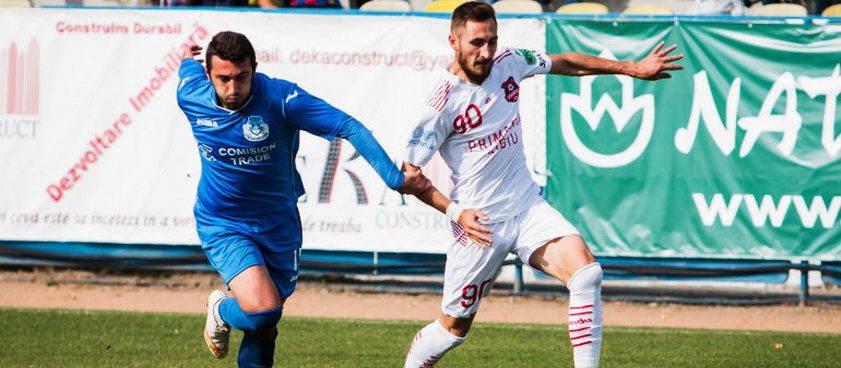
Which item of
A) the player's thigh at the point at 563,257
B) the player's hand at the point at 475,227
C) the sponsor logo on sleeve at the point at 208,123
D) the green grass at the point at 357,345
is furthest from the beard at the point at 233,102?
the green grass at the point at 357,345

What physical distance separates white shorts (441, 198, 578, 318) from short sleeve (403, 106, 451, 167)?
0.52 metres

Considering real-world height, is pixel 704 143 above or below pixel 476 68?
below

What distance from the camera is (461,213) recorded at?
265 inches

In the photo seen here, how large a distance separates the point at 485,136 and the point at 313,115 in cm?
104

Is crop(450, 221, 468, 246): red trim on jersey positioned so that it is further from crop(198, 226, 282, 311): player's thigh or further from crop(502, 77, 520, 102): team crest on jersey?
crop(198, 226, 282, 311): player's thigh

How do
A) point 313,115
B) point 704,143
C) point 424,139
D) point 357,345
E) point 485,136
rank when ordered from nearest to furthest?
point 313,115, point 424,139, point 485,136, point 357,345, point 704,143

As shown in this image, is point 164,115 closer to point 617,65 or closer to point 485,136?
point 485,136

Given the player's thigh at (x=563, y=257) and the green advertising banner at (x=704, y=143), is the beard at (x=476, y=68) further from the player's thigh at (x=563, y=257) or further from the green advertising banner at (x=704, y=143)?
the green advertising banner at (x=704, y=143)

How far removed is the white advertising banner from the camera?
40.8ft

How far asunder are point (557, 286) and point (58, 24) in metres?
5.88

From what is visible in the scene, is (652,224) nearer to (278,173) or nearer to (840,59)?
(840,59)

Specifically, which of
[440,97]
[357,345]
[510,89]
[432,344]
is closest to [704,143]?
[357,345]

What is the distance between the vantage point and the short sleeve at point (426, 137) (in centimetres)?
677

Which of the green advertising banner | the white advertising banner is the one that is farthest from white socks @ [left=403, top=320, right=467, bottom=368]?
the green advertising banner
